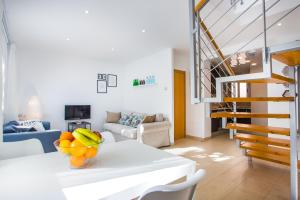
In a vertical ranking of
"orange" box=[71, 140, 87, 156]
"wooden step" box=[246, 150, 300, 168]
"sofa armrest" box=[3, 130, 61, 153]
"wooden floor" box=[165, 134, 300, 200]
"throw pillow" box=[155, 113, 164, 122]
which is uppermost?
"orange" box=[71, 140, 87, 156]

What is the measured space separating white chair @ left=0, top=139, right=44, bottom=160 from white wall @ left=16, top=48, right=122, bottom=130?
4039 millimetres

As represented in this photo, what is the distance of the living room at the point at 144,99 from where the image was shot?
1082 mm

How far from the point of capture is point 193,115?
215 inches

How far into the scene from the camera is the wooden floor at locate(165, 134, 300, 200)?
2.25 m

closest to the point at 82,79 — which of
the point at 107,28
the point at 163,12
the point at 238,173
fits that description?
the point at 107,28

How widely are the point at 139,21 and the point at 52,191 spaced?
10.1ft

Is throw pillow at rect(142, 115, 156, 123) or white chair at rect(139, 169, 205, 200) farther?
throw pillow at rect(142, 115, 156, 123)

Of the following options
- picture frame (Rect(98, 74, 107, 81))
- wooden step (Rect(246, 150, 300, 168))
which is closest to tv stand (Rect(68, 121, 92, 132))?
picture frame (Rect(98, 74, 107, 81))

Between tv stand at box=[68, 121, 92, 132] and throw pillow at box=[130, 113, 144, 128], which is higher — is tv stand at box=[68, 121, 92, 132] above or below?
below

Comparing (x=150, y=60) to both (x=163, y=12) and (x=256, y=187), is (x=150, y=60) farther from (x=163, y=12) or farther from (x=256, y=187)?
(x=256, y=187)

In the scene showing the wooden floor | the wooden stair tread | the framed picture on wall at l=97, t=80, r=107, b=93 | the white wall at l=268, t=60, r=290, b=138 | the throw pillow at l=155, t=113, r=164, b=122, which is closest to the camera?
the wooden stair tread

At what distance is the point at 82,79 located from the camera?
19.0 feet

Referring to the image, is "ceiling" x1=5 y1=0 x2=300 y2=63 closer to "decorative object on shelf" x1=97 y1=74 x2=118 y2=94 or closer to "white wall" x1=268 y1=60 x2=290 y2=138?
"white wall" x1=268 y1=60 x2=290 y2=138

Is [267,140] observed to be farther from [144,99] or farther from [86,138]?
[144,99]
